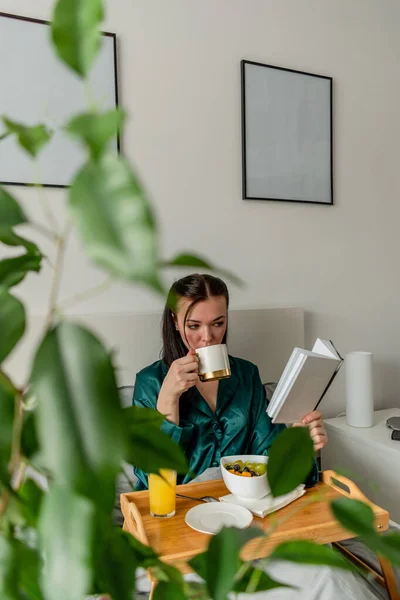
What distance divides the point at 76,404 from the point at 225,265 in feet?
5.56

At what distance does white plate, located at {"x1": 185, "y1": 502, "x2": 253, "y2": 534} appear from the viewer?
102 centimetres

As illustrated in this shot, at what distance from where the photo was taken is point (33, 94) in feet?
5.13

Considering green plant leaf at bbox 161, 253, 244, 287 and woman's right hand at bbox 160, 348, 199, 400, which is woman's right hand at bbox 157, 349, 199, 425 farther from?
green plant leaf at bbox 161, 253, 244, 287

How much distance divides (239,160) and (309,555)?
5.75ft

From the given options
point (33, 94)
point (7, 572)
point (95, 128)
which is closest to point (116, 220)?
point (95, 128)

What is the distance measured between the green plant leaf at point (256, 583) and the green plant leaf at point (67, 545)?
145mm

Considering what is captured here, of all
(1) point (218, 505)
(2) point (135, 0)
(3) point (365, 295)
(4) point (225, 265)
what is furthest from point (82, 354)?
(3) point (365, 295)

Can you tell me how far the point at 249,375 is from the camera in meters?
1.63

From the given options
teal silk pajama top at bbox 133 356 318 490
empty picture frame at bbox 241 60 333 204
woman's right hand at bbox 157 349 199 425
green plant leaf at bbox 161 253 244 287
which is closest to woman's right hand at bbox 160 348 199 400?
woman's right hand at bbox 157 349 199 425

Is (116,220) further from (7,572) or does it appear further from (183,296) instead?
(183,296)

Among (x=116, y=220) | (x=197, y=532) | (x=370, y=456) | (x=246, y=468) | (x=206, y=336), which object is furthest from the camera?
(x=370, y=456)

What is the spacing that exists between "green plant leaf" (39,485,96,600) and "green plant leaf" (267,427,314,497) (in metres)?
0.14

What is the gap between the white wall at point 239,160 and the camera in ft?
5.66

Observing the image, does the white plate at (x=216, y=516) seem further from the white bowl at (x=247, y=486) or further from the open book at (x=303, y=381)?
the open book at (x=303, y=381)
